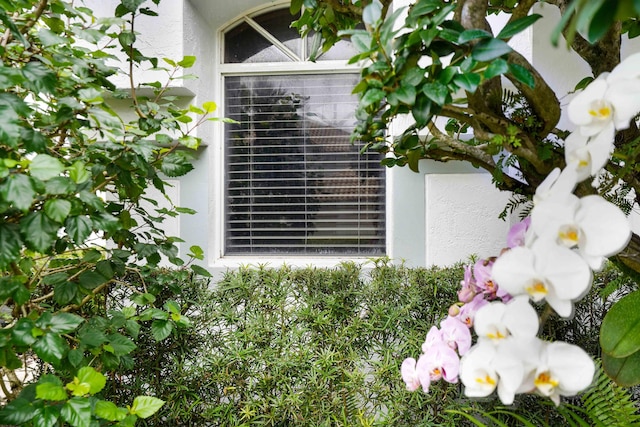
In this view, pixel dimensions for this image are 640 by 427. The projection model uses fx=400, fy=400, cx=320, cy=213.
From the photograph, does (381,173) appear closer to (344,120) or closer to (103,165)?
(344,120)

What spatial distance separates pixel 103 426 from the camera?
104cm

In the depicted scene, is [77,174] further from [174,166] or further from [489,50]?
[489,50]

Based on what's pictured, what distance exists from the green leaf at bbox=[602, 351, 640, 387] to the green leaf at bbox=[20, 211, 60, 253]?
1.03 meters

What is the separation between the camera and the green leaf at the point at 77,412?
83 cm

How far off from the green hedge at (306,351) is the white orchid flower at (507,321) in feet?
3.38

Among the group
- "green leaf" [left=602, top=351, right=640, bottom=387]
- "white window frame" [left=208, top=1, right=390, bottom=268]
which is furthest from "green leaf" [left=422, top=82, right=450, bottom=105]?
"white window frame" [left=208, top=1, right=390, bottom=268]

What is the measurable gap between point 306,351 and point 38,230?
0.89 metres

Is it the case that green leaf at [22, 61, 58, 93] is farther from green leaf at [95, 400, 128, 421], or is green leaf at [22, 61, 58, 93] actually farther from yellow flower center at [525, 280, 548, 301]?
yellow flower center at [525, 280, 548, 301]

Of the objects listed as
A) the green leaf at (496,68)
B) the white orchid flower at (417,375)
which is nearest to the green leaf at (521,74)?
the green leaf at (496,68)

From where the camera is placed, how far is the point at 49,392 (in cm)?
85

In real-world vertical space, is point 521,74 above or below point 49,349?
above

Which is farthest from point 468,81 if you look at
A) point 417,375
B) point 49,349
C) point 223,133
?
point 223,133

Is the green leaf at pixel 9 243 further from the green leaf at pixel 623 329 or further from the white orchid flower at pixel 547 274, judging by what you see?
the green leaf at pixel 623 329

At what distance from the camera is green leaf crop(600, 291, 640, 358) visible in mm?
559
